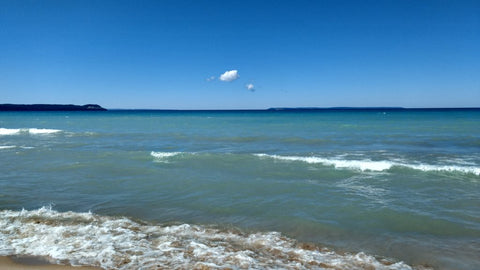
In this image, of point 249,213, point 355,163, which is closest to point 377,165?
point 355,163

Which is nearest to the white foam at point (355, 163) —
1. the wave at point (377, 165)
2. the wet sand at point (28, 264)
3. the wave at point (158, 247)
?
the wave at point (377, 165)

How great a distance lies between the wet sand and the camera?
5051mm

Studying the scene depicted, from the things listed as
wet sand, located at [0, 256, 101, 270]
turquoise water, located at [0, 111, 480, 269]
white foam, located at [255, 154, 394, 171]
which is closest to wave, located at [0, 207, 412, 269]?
turquoise water, located at [0, 111, 480, 269]

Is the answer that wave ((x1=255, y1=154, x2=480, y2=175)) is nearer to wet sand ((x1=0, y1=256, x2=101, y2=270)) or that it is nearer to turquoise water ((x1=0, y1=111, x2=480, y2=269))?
turquoise water ((x1=0, y1=111, x2=480, y2=269))

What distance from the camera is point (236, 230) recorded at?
692cm

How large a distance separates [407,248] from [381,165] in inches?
348

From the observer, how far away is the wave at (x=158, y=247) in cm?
522

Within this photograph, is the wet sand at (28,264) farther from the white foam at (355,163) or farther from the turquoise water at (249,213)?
the white foam at (355,163)

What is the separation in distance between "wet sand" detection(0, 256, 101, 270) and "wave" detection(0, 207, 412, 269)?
174 mm

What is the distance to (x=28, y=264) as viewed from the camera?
17.0ft

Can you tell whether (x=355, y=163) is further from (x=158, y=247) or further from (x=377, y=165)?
(x=158, y=247)

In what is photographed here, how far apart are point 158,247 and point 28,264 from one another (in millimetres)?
2131

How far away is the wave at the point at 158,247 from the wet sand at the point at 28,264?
0.17 metres

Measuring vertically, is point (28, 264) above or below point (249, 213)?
above
